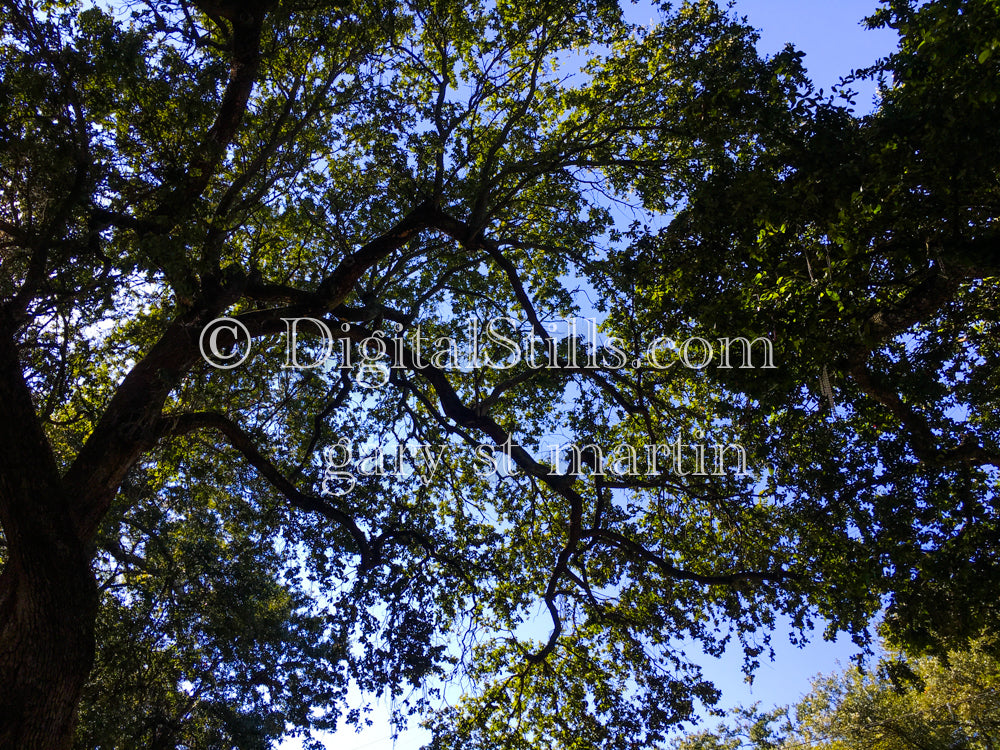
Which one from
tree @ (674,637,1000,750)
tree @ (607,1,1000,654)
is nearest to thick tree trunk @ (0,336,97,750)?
tree @ (607,1,1000,654)

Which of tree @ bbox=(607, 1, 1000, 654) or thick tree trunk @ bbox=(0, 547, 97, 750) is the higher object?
tree @ bbox=(607, 1, 1000, 654)

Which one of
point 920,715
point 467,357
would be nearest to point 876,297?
point 467,357

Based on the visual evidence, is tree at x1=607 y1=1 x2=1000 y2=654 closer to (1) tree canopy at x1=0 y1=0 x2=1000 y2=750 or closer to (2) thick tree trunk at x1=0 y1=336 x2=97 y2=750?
(1) tree canopy at x1=0 y1=0 x2=1000 y2=750

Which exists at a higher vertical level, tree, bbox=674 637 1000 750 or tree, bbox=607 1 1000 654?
tree, bbox=607 1 1000 654

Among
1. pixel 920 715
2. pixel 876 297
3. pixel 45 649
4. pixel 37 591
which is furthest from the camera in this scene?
pixel 920 715

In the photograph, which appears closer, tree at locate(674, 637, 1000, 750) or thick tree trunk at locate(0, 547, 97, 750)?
thick tree trunk at locate(0, 547, 97, 750)

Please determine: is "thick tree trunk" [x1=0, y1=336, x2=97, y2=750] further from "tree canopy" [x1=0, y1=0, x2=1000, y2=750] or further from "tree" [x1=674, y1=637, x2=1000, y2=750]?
"tree" [x1=674, y1=637, x2=1000, y2=750]

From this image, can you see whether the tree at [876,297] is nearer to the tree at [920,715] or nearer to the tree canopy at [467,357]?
the tree canopy at [467,357]

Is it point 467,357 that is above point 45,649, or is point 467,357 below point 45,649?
above

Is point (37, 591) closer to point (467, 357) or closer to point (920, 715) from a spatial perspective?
point (467, 357)

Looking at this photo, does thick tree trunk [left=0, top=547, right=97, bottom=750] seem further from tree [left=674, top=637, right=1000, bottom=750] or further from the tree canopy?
tree [left=674, top=637, right=1000, bottom=750]

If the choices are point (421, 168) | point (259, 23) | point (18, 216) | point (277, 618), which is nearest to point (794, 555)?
point (421, 168)

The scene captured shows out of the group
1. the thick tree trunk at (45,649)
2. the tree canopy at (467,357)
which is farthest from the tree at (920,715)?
the thick tree trunk at (45,649)

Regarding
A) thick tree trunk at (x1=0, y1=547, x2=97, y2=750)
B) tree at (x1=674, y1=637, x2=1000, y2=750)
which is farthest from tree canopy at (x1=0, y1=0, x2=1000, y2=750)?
tree at (x1=674, y1=637, x2=1000, y2=750)
